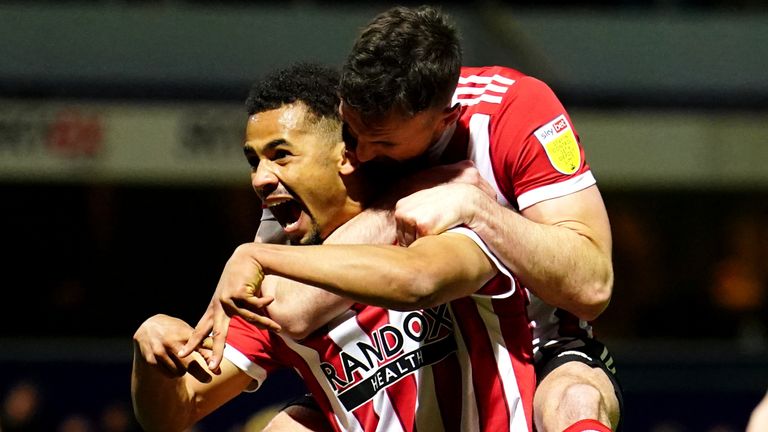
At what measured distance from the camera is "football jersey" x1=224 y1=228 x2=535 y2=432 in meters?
3.80

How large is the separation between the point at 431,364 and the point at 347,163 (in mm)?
613

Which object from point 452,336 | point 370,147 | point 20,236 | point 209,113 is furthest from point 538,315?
point 20,236

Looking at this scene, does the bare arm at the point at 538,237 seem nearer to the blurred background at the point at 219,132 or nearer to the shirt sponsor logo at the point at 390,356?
the shirt sponsor logo at the point at 390,356

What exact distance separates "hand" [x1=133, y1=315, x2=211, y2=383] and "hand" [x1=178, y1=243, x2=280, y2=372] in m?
0.30

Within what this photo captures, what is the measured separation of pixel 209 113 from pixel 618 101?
122 inches

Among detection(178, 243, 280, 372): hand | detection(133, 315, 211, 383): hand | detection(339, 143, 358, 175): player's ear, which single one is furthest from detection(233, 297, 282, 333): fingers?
detection(339, 143, 358, 175): player's ear

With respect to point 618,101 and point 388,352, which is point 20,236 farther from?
point 388,352

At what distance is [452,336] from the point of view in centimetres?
389

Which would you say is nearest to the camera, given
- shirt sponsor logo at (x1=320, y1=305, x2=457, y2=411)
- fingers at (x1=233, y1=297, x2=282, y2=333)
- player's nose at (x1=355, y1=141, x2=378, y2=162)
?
fingers at (x1=233, y1=297, x2=282, y2=333)

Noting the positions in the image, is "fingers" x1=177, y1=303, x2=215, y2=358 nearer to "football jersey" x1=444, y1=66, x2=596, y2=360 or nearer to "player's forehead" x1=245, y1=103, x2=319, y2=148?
"player's forehead" x1=245, y1=103, x2=319, y2=148

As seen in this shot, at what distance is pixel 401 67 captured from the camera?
3619mm

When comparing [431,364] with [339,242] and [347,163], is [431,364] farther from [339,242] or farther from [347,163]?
[347,163]

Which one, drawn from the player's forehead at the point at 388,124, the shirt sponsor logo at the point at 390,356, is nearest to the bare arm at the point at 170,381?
the shirt sponsor logo at the point at 390,356

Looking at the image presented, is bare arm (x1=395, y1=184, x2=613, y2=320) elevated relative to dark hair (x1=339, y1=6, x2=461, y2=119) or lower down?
lower down
